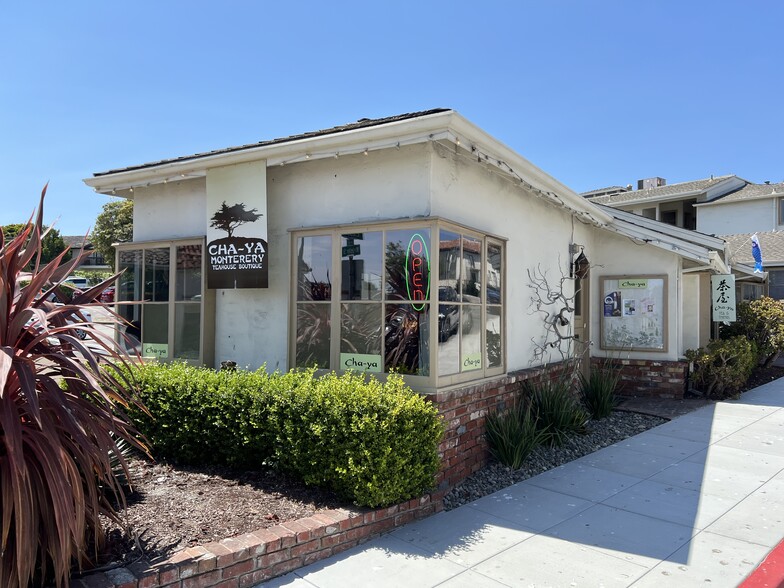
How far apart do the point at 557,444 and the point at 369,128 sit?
4525 mm

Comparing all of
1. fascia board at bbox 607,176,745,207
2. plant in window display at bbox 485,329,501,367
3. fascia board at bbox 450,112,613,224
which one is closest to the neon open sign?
fascia board at bbox 450,112,613,224

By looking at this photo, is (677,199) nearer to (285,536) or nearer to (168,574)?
(285,536)

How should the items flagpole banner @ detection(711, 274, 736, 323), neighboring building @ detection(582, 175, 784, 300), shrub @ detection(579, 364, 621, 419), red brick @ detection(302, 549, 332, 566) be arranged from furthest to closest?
neighboring building @ detection(582, 175, 784, 300) → flagpole banner @ detection(711, 274, 736, 323) → shrub @ detection(579, 364, 621, 419) → red brick @ detection(302, 549, 332, 566)

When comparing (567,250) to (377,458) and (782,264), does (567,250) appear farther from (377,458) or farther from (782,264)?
(782,264)

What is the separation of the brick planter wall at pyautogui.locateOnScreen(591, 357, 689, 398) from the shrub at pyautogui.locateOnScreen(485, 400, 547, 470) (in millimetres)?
4466

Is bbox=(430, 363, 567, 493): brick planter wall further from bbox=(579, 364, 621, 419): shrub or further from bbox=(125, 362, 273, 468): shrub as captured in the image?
bbox=(579, 364, 621, 419): shrub

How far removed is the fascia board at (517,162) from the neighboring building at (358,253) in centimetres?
2

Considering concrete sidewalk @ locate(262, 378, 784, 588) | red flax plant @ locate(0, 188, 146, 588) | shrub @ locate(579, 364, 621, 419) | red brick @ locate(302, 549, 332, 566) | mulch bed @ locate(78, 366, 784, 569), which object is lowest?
concrete sidewalk @ locate(262, 378, 784, 588)

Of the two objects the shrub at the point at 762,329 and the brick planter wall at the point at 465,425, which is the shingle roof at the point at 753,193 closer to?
the shrub at the point at 762,329

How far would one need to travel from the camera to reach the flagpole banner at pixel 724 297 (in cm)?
1153

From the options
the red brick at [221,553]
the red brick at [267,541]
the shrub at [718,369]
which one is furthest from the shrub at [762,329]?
the red brick at [221,553]

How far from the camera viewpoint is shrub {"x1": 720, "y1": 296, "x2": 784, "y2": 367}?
13.7 m

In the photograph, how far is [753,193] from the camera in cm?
2683

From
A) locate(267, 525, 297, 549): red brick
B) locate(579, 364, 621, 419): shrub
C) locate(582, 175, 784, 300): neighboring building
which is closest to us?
locate(267, 525, 297, 549): red brick
